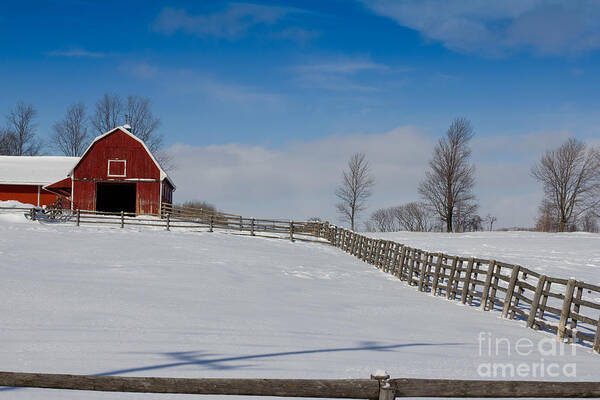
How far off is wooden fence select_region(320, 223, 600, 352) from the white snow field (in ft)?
1.48

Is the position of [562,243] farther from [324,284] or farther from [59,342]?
[59,342]

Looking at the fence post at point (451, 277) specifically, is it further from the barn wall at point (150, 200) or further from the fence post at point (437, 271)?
the barn wall at point (150, 200)

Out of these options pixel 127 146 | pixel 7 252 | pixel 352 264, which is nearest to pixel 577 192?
pixel 352 264

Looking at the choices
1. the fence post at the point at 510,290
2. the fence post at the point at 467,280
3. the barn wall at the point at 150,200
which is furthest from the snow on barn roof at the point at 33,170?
the fence post at the point at 510,290

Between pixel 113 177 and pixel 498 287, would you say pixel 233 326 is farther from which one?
pixel 113 177

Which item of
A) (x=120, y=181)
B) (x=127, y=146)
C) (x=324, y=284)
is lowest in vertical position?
(x=324, y=284)

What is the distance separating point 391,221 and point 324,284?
82.7 metres

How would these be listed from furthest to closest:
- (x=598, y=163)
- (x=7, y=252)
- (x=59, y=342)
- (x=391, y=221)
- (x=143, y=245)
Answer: (x=391, y=221), (x=598, y=163), (x=143, y=245), (x=7, y=252), (x=59, y=342)

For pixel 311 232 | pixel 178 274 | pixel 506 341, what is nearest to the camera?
pixel 506 341

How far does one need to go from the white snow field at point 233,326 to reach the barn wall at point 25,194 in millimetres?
23199

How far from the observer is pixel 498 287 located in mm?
12750

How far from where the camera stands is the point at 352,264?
76.5ft

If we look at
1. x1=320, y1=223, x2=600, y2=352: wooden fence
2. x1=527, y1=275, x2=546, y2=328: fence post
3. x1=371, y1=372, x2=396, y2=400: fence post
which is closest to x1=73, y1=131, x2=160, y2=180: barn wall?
x1=320, y1=223, x2=600, y2=352: wooden fence

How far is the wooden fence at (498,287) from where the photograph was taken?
979 centimetres
